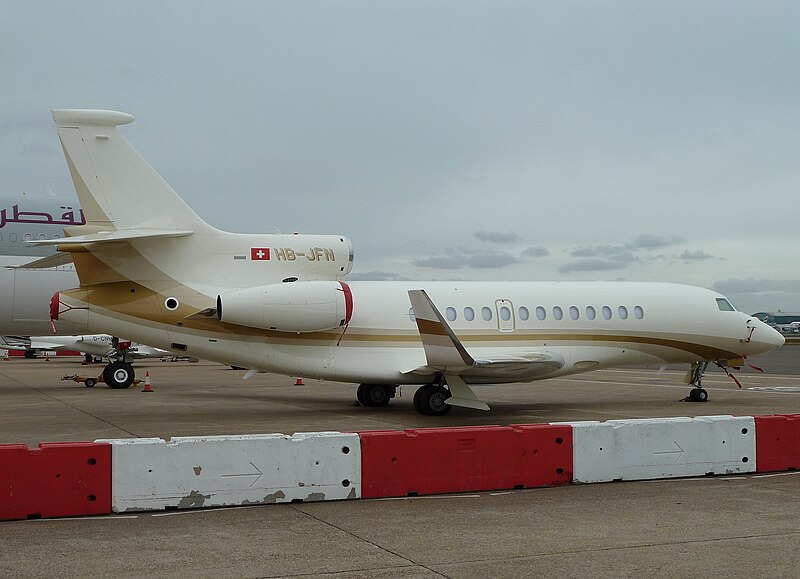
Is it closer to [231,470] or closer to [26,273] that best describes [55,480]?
[231,470]

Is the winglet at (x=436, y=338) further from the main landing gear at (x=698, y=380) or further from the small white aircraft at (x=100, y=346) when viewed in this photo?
the main landing gear at (x=698, y=380)

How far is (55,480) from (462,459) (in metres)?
4.14

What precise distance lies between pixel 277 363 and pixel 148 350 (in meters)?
25.8

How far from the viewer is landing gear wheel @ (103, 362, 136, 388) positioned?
86.2 ft

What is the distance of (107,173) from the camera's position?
630 inches

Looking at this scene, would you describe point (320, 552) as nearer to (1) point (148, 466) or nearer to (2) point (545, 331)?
(1) point (148, 466)

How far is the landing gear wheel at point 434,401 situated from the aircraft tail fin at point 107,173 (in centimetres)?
606

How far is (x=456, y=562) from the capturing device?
21.1ft

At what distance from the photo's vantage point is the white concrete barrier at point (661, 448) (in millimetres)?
9906

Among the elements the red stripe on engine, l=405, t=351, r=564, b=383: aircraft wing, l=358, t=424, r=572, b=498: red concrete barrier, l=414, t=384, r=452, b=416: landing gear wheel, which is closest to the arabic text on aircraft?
the red stripe on engine

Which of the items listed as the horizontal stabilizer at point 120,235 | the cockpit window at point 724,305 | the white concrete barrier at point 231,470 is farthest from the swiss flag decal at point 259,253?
the cockpit window at point 724,305

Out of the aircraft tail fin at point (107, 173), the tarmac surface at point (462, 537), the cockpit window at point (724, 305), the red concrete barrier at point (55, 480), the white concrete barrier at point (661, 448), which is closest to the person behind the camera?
the tarmac surface at point (462, 537)

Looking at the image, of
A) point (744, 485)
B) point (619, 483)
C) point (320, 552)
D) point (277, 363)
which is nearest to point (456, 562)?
point (320, 552)

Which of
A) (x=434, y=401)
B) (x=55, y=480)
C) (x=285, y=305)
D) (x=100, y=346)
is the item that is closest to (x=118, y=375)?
(x=285, y=305)
